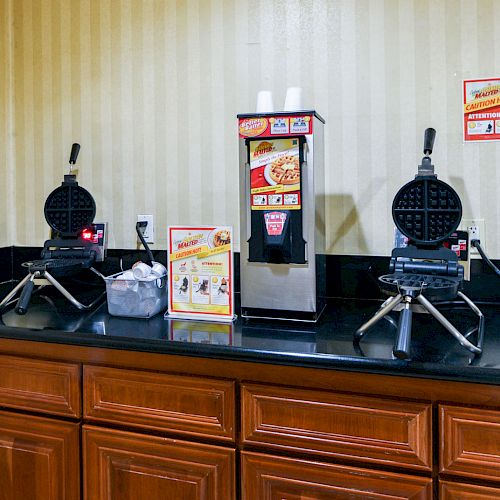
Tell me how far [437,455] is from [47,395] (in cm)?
105

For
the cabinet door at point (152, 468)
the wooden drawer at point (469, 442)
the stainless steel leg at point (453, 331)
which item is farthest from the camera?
the cabinet door at point (152, 468)

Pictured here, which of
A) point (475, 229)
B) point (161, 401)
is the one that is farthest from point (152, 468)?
point (475, 229)

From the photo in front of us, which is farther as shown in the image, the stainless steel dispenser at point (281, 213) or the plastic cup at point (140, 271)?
the plastic cup at point (140, 271)

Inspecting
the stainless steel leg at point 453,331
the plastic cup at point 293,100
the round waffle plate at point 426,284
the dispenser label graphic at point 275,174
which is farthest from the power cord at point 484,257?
the plastic cup at point 293,100

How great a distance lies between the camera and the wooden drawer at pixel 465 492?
1049mm

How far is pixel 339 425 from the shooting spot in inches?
45.2

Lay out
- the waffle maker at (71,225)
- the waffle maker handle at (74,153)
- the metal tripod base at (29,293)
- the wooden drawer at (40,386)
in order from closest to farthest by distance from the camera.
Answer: the wooden drawer at (40,386), the metal tripod base at (29,293), the waffle maker at (71,225), the waffle maker handle at (74,153)

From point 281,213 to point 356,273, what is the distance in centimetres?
48

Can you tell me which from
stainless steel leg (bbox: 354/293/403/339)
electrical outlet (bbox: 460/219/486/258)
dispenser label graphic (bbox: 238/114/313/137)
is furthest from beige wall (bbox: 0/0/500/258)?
stainless steel leg (bbox: 354/293/403/339)

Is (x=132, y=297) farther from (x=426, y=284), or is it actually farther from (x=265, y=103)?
(x=426, y=284)

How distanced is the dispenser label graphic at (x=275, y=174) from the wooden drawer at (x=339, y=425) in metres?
0.54

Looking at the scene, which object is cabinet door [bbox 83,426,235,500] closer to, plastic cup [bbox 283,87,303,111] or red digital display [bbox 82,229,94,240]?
red digital display [bbox 82,229,94,240]

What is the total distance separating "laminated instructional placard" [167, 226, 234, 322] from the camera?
4.90 ft

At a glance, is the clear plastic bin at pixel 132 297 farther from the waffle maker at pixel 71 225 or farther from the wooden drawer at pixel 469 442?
the wooden drawer at pixel 469 442
